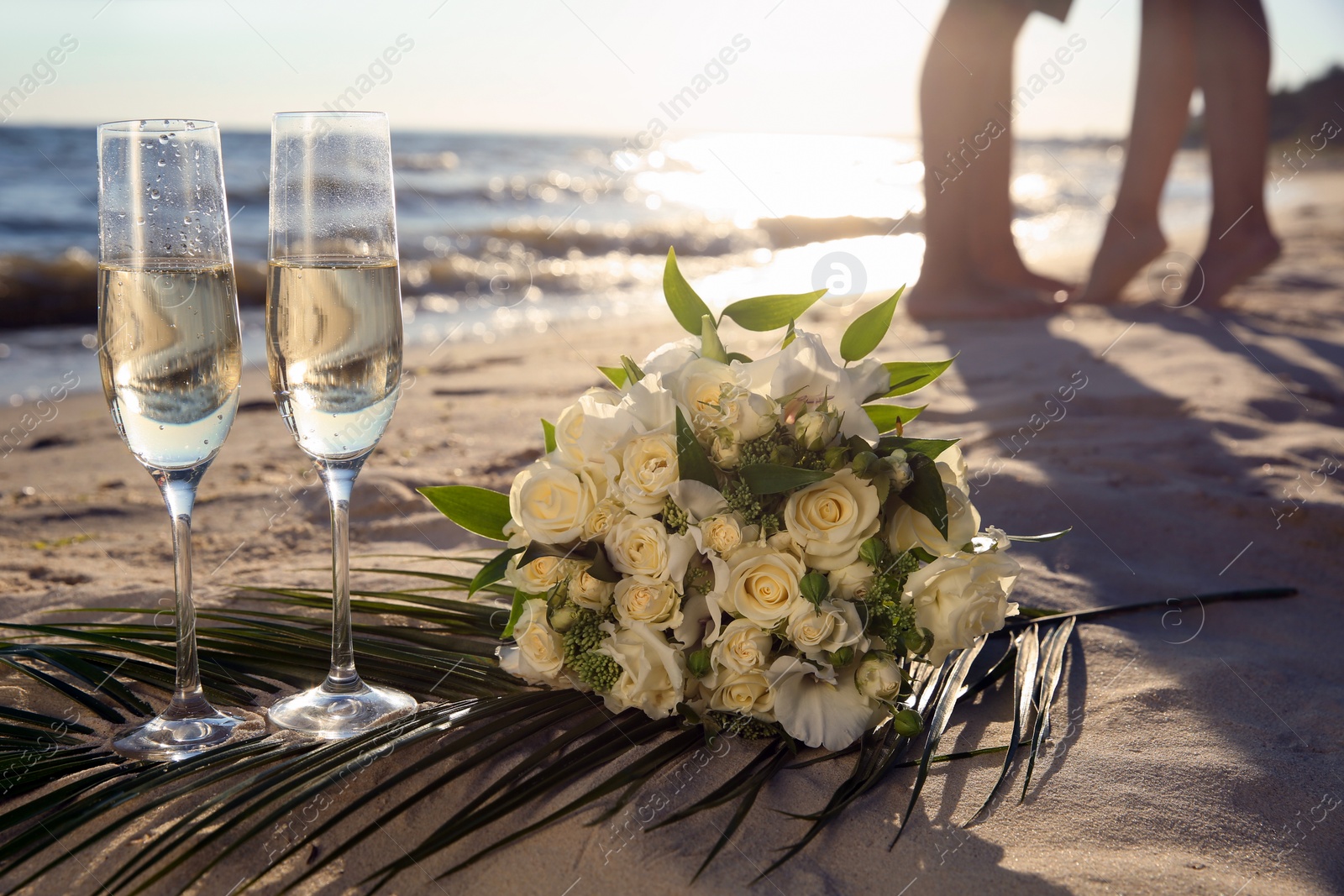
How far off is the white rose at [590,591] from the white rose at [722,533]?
14 cm

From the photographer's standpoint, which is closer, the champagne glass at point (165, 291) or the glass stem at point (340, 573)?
the champagne glass at point (165, 291)

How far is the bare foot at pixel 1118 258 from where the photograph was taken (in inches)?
197

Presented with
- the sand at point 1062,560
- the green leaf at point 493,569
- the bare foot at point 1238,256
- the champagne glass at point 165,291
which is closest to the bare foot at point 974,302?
the sand at point 1062,560

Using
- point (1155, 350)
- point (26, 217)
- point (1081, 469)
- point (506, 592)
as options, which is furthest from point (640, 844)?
point (26, 217)

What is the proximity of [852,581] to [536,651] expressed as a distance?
0.40 m

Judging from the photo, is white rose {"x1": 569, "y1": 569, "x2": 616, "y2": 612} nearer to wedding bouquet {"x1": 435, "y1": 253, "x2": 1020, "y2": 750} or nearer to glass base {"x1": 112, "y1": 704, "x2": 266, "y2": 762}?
wedding bouquet {"x1": 435, "y1": 253, "x2": 1020, "y2": 750}

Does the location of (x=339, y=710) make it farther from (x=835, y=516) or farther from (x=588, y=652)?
(x=835, y=516)

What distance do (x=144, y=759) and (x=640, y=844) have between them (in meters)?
0.60

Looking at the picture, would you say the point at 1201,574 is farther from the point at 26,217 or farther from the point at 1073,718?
the point at 26,217

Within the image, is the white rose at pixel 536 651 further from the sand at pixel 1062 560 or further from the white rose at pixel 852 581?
the white rose at pixel 852 581

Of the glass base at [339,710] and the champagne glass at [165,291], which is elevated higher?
the champagne glass at [165,291]

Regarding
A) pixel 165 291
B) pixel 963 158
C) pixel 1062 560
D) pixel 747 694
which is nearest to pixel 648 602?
pixel 747 694

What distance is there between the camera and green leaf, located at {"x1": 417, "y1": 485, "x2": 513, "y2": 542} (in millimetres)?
1359

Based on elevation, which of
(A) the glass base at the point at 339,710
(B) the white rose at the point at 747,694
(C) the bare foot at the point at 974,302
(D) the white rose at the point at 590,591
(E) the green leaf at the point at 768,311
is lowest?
(A) the glass base at the point at 339,710
